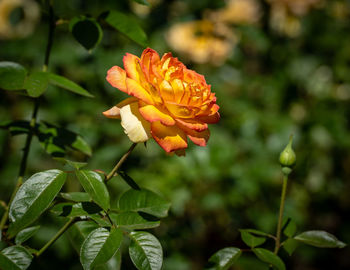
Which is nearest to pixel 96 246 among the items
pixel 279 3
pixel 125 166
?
pixel 125 166

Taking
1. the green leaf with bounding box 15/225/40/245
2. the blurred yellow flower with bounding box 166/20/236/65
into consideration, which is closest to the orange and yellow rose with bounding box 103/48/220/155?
the green leaf with bounding box 15/225/40/245

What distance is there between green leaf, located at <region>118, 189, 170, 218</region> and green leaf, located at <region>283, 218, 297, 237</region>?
0.20 m

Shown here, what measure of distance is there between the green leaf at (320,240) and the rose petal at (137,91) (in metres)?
0.32

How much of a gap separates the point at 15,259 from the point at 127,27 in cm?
41

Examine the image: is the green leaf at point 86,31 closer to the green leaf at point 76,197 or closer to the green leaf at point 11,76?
the green leaf at point 11,76

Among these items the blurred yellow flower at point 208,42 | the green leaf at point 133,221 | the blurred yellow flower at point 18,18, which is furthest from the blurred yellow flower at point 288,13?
the green leaf at point 133,221

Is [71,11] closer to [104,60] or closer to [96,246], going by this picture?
[104,60]

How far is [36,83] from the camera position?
0.58 metres

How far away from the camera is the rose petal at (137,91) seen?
0.47 metres

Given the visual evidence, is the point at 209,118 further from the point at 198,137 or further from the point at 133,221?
the point at 133,221

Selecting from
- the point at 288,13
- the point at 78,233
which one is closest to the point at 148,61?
the point at 78,233

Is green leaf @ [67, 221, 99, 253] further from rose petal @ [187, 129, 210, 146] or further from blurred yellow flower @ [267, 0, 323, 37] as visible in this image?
blurred yellow flower @ [267, 0, 323, 37]

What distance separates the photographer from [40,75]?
605 mm

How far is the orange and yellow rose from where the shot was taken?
1.60 ft
